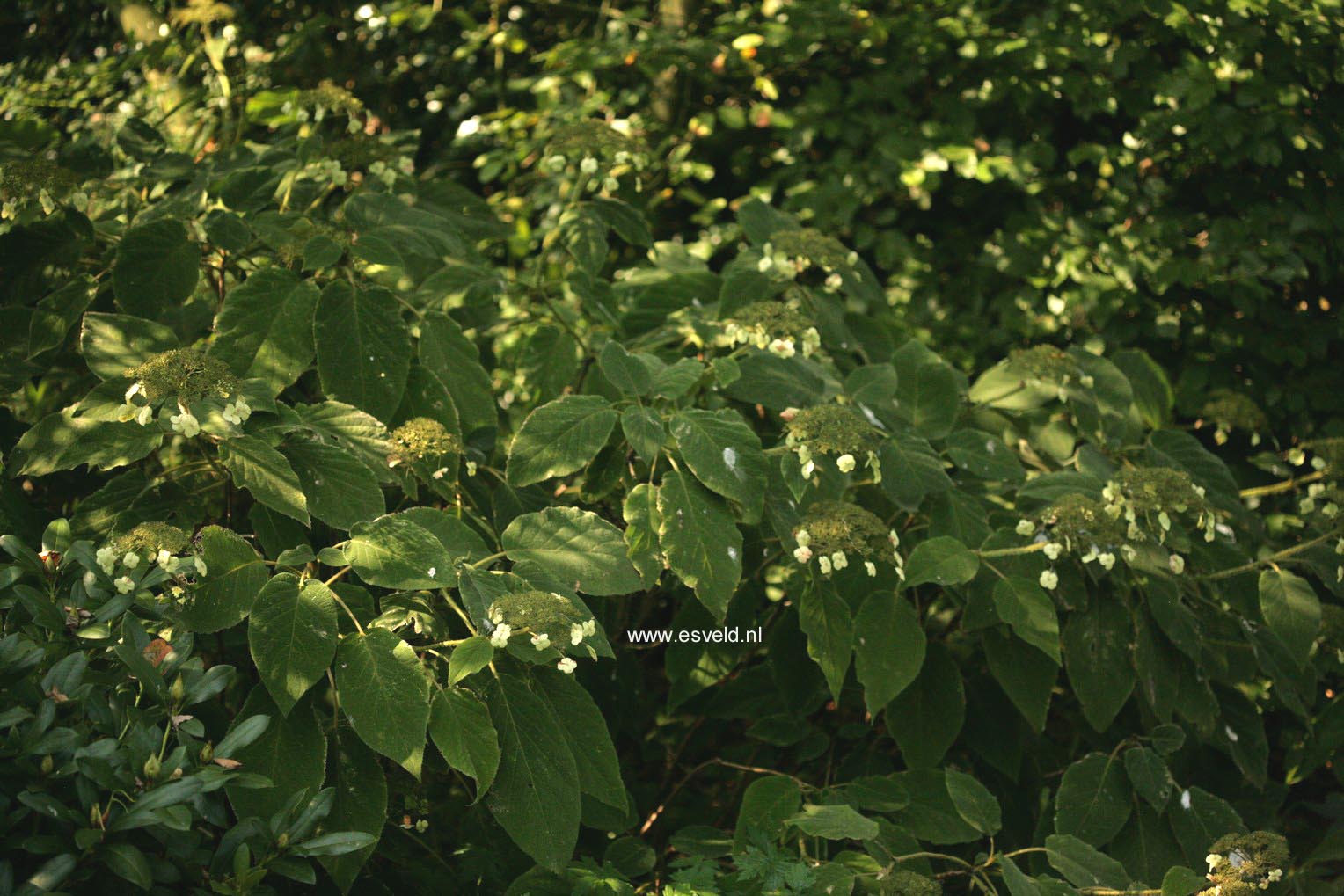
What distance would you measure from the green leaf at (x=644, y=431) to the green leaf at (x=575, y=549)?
138mm

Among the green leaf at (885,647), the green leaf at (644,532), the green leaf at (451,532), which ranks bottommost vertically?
the green leaf at (885,647)

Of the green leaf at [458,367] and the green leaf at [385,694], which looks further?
the green leaf at [458,367]

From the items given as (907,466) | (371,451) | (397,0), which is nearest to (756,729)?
(907,466)

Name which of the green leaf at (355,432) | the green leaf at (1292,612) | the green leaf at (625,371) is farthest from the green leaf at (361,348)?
the green leaf at (1292,612)

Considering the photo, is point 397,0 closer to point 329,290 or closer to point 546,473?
point 329,290

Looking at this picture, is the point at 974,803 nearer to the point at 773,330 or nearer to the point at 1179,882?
the point at 1179,882

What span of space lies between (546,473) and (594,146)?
780 mm

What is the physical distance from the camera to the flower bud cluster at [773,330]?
211 cm

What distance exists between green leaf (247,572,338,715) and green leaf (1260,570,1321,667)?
1667 mm

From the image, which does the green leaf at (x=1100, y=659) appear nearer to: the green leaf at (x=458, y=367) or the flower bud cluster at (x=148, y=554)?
the green leaf at (x=458, y=367)

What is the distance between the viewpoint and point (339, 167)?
2346 millimetres

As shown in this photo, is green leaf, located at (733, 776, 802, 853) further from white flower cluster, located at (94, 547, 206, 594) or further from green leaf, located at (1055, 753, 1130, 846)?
white flower cluster, located at (94, 547, 206, 594)

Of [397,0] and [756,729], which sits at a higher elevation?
[397,0]

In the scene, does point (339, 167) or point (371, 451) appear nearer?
point (371, 451)
